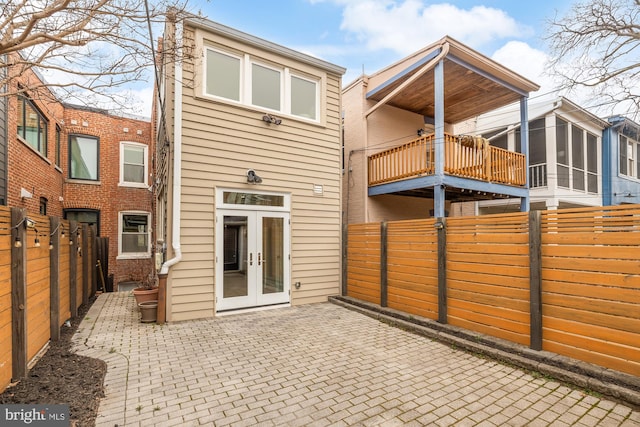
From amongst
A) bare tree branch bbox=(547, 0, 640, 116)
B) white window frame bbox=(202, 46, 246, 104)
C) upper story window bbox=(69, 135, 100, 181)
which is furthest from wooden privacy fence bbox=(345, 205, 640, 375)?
upper story window bbox=(69, 135, 100, 181)

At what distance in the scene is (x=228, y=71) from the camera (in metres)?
6.54

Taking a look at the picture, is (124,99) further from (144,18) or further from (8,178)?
(8,178)

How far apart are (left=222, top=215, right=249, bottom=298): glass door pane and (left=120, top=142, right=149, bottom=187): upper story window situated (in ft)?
26.2

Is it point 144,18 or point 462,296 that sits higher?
point 144,18

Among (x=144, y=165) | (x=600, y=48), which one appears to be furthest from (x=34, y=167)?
(x=600, y=48)

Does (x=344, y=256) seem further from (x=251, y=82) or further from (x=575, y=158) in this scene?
(x=575, y=158)

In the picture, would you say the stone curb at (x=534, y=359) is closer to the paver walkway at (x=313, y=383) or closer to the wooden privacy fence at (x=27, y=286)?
the paver walkway at (x=313, y=383)

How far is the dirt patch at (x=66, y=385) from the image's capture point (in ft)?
9.50

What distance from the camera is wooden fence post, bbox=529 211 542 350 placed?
3.87m

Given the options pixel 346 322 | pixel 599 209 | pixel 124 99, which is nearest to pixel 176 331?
pixel 346 322

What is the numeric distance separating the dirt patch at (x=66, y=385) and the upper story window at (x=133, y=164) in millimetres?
9285

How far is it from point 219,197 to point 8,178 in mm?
4217

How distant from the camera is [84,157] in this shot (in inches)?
460

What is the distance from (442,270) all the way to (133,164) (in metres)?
12.0
